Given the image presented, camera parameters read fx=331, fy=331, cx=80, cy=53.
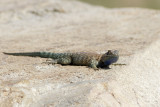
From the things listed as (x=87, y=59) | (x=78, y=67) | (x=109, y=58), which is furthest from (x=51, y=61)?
(x=109, y=58)

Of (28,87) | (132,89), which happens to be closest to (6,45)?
(28,87)

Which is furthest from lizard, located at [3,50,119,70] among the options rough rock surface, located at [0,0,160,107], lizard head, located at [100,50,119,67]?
rough rock surface, located at [0,0,160,107]

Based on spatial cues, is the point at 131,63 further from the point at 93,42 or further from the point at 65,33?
the point at 65,33

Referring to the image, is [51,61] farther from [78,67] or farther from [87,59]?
[87,59]

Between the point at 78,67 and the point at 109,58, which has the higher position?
the point at 109,58

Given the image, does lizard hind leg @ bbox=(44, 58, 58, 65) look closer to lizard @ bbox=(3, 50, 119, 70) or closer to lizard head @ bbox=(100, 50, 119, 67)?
lizard @ bbox=(3, 50, 119, 70)
